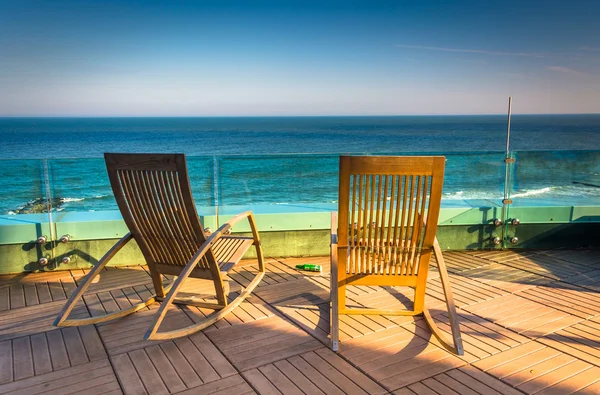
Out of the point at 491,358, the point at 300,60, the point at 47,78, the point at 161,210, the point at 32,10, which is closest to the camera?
the point at 491,358

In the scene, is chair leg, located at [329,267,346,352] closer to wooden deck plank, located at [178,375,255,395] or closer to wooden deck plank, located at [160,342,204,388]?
wooden deck plank, located at [178,375,255,395]

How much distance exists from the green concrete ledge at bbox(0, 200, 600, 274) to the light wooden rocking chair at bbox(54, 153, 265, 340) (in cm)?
134

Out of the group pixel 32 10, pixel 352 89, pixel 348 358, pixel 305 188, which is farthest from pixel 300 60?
pixel 348 358

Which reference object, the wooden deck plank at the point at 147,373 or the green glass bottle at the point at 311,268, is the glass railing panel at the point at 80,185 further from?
the wooden deck plank at the point at 147,373

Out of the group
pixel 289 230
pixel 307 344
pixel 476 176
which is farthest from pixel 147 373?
pixel 476 176

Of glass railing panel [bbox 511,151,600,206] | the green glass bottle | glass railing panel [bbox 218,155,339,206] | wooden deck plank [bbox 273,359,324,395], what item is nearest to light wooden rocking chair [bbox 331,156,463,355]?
wooden deck plank [bbox 273,359,324,395]

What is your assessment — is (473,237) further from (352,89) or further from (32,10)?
(32,10)

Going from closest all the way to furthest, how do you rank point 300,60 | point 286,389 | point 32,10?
1. point 286,389
2. point 300,60
3. point 32,10

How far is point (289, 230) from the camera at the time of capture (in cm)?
463

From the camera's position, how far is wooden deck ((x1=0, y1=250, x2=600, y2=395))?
2.34 m

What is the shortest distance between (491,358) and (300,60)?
37.6m

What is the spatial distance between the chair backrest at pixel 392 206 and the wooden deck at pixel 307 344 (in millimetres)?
422

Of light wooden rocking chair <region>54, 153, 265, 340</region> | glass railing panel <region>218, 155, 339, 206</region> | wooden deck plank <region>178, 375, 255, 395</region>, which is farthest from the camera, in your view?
glass railing panel <region>218, 155, 339, 206</region>

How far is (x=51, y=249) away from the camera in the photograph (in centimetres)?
420
